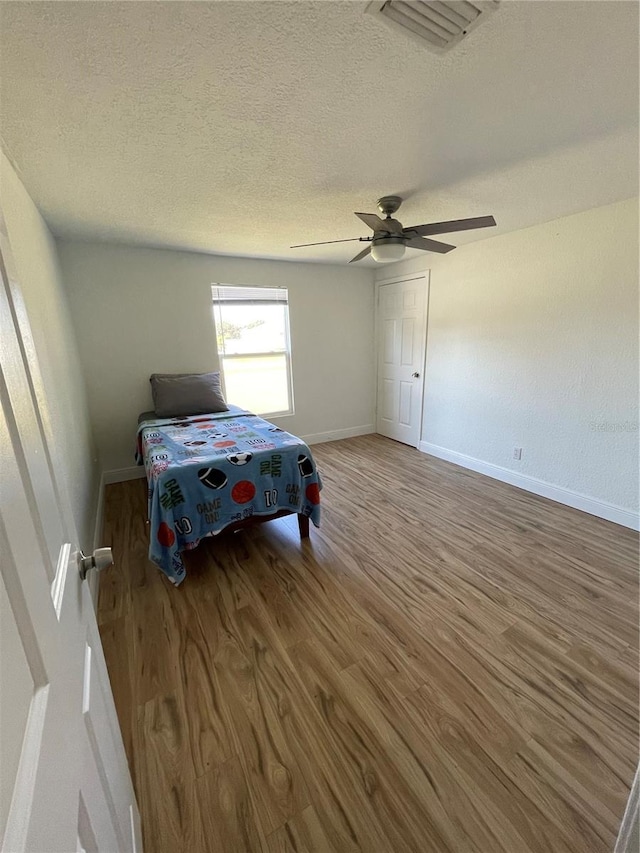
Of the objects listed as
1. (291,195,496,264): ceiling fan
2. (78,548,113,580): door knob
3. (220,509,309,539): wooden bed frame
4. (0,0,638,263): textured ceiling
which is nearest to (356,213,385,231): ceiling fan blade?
(291,195,496,264): ceiling fan

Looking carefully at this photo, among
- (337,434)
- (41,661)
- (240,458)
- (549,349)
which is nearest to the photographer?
(41,661)

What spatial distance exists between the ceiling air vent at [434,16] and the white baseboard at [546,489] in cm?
298

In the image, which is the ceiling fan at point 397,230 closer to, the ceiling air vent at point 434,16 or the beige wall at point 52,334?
the ceiling air vent at point 434,16

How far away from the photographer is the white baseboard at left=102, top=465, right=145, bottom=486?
3.55 m

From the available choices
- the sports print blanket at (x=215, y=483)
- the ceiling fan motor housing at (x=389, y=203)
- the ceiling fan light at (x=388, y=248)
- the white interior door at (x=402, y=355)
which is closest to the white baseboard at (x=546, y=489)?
the white interior door at (x=402, y=355)

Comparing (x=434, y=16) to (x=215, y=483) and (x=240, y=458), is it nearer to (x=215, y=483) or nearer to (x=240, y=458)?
(x=240, y=458)

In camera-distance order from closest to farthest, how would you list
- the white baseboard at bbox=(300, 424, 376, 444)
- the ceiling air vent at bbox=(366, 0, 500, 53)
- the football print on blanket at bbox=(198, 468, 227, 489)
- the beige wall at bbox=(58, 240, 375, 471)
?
the ceiling air vent at bbox=(366, 0, 500, 53) < the football print on blanket at bbox=(198, 468, 227, 489) < the beige wall at bbox=(58, 240, 375, 471) < the white baseboard at bbox=(300, 424, 376, 444)

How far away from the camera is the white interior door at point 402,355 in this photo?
413 centimetres

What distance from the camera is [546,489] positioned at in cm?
306

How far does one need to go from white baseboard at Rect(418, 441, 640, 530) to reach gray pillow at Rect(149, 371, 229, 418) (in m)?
2.54

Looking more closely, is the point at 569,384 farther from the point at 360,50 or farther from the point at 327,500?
the point at 360,50

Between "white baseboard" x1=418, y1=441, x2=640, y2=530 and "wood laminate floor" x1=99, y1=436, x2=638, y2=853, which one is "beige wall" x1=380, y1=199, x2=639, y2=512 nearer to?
"white baseboard" x1=418, y1=441, x2=640, y2=530

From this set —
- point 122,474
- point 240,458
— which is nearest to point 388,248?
point 240,458

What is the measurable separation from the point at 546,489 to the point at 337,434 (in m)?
2.54
